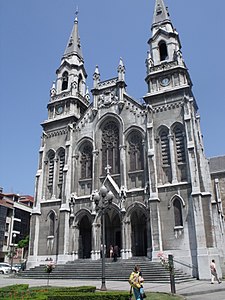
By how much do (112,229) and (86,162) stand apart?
306 inches

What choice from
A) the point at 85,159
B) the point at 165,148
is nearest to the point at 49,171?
the point at 85,159

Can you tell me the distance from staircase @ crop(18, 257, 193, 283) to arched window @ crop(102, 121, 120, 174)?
915 cm

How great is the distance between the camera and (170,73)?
30.9 meters

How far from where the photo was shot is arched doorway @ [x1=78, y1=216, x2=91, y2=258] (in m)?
29.9

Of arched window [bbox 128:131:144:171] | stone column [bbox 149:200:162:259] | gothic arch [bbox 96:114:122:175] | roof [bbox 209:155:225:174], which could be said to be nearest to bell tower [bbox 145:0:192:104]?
arched window [bbox 128:131:144:171]

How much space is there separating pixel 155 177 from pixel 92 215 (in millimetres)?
7315

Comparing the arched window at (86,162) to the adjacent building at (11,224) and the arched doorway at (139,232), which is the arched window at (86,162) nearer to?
the arched doorway at (139,232)

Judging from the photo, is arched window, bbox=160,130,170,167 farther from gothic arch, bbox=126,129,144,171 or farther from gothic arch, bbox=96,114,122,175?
gothic arch, bbox=96,114,122,175

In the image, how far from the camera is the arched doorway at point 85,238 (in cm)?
2986

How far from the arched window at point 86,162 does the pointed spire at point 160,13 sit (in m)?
17.9

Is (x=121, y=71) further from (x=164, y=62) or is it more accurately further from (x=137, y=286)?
(x=137, y=286)

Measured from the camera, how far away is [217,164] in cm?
4691

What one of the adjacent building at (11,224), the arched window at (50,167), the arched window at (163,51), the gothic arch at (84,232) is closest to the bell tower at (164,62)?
the arched window at (163,51)

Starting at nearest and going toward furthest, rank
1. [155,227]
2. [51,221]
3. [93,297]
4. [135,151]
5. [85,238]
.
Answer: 1. [93,297]
2. [155,227]
3. [135,151]
4. [85,238]
5. [51,221]
